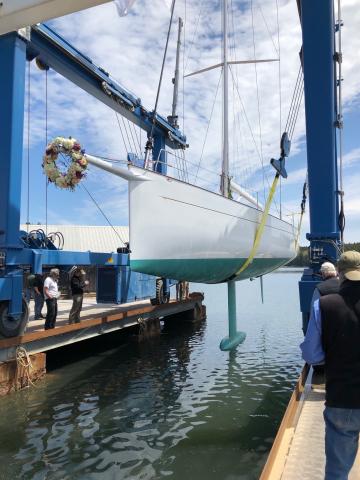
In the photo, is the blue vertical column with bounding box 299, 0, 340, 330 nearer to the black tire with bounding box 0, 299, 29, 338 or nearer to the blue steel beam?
the blue steel beam

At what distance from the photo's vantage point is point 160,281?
50.8ft

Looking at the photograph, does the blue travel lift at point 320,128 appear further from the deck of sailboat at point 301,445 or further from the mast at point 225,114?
the mast at point 225,114

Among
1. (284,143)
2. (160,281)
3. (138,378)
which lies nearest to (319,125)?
(284,143)

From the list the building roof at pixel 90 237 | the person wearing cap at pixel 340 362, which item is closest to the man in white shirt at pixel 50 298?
the person wearing cap at pixel 340 362

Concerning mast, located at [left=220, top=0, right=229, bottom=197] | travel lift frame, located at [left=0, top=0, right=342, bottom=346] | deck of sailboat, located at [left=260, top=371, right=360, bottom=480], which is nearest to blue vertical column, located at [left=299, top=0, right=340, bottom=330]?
travel lift frame, located at [left=0, top=0, right=342, bottom=346]

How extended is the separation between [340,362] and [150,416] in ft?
16.6

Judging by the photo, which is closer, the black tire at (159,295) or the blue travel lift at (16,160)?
the blue travel lift at (16,160)

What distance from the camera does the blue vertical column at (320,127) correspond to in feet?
22.9

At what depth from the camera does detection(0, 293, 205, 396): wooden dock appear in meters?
7.85

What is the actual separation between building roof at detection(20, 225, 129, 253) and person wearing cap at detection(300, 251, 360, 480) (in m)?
28.6

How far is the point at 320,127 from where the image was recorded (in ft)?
23.2

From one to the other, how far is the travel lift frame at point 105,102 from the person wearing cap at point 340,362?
4437 mm

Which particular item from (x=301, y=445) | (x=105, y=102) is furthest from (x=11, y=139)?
(x=301, y=445)

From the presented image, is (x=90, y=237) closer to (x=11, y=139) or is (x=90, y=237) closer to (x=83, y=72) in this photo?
(x=83, y=72)
